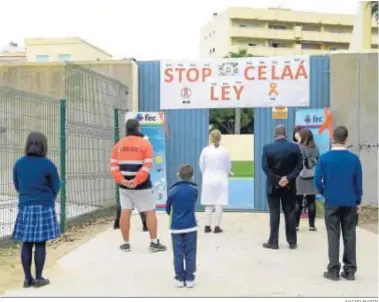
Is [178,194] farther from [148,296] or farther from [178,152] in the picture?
[178,152]

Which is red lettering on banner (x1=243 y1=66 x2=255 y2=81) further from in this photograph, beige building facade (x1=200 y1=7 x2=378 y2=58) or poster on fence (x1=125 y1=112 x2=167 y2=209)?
beige building facade (x1=200 y1=7 x2=378 y2=58)

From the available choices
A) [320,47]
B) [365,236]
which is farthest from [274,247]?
[320,47]

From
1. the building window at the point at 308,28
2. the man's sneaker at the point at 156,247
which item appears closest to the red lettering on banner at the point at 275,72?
the man's sneaker at the point at 156,247

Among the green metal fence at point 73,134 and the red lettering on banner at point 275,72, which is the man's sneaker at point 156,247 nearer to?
the green metal fence at point 73,134

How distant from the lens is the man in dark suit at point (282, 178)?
764cm

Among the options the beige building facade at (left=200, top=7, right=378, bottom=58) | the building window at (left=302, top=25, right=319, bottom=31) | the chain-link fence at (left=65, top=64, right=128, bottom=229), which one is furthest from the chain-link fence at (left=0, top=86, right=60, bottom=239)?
the building window at (left=302, top=25, right=319, bottom=31)

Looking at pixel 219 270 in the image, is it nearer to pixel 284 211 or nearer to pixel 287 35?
pixel 284 211

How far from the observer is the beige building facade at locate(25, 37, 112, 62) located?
1337 inches

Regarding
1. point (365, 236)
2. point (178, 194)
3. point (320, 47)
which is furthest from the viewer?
point (320, 47)

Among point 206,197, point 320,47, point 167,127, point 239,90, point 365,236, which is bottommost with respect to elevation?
point 365,236

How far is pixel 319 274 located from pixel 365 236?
9.14ft

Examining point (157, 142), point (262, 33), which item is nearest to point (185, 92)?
point (157, 142)

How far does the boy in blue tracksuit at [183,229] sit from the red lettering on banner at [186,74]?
568cm

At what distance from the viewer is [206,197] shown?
355 inches
